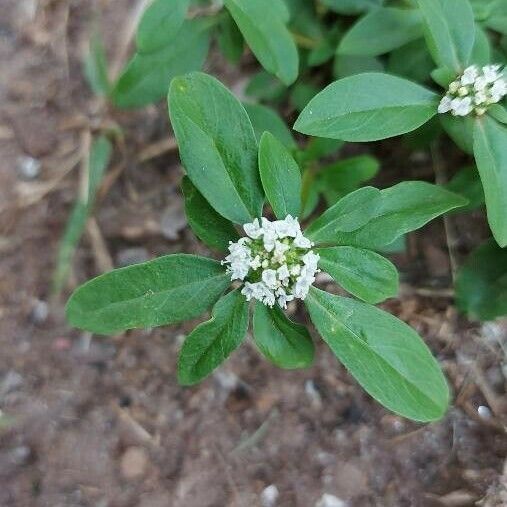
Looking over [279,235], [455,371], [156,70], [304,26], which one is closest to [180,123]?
[279,235]

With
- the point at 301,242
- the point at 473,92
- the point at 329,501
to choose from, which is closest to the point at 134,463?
the point at 329,501

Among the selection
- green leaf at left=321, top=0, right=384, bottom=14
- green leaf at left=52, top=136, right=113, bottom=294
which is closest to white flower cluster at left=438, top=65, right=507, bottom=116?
green leaf at left=321, top=0, right=384, bottom=14

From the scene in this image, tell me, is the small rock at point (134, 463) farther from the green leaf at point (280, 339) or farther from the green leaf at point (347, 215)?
the green leaf at point (347, 215)

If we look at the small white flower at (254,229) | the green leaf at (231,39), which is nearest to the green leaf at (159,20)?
the green leaf at (231,39)

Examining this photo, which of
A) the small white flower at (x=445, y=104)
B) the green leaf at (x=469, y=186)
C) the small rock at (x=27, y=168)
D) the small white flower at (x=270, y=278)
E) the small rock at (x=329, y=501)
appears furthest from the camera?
the small rock at (x=27, y=168)

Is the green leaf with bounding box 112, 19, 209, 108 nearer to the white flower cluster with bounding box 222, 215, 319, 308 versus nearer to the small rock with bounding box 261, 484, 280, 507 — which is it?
the white flower cluster with bounding box 222, 215, 319, 308

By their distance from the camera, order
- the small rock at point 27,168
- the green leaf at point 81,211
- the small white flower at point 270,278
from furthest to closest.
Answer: the small rock at point 27,168, the green leaf at point 81,211, the small white flower at point 270,278

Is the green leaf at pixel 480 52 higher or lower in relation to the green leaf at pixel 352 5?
lower

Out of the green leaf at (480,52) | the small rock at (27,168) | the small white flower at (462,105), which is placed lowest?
the small rock at (27,168)
